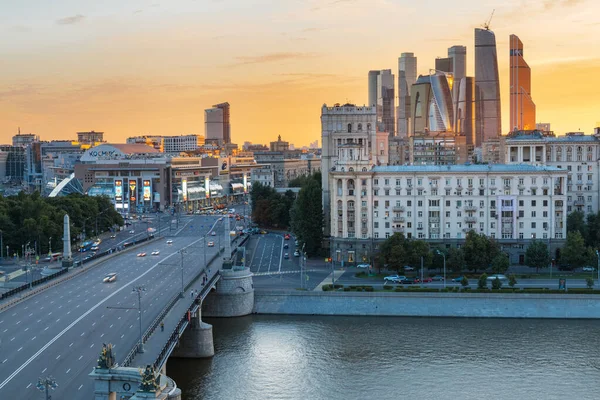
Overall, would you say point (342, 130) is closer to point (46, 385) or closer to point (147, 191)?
point (46, 385)

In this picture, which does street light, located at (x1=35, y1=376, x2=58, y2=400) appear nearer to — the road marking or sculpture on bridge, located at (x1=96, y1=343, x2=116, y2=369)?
sculpture on bridge, located at (x1=96, y1=343, x2=116, y2=369)

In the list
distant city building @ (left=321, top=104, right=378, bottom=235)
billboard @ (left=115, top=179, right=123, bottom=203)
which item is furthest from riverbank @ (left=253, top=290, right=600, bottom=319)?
billboard @ (left=115, top=179, right=123, bottom=203)

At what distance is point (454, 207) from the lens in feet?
267

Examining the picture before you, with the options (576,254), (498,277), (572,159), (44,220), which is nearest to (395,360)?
(498,277)

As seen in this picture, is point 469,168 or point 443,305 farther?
point 469,168

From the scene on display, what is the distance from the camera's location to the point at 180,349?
2191 inches

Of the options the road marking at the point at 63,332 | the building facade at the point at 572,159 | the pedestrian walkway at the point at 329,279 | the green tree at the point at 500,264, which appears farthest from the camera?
the building facade at the point at 572,159

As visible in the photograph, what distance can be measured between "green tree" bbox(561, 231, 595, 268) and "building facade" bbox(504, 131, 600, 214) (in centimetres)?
2003

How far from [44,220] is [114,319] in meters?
47.8

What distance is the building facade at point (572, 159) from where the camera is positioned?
318ft

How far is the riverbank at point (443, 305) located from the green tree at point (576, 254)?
35.5 feet

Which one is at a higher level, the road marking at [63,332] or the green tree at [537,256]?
the green tree at [537,256]

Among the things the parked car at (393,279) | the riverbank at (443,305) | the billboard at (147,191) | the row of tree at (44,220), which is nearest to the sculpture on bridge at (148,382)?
the riverbank at (443,305)

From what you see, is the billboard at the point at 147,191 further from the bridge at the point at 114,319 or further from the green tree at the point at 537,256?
the green tree at the point at 537,256
